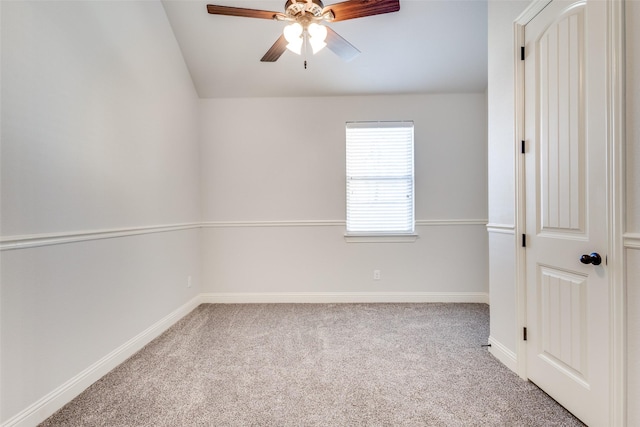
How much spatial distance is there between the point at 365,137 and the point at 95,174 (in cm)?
Answer: 263

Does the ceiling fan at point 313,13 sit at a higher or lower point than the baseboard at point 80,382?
higher

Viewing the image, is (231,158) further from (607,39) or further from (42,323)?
(607,39)

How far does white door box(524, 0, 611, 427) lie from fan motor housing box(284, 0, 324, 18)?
1.34 meters

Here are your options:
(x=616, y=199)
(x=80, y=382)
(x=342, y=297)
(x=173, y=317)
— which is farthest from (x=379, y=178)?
(x=80, y=382)

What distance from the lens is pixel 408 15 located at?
2.76 meters

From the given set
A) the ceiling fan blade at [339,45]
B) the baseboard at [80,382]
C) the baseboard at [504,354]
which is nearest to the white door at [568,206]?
the baseboard at [504,354]

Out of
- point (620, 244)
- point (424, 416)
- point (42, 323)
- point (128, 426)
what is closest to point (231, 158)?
point (42, 323)

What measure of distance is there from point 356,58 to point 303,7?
1.49 m

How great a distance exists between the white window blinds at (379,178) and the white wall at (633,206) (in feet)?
7.34

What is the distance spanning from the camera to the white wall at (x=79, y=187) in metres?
1.48

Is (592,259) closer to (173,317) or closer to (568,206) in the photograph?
(568,206)

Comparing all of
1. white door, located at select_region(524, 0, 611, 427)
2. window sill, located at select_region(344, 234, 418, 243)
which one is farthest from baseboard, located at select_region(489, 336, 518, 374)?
window sill, located at select_region(344, 234, 418, 243)

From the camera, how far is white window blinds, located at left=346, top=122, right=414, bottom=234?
350cm

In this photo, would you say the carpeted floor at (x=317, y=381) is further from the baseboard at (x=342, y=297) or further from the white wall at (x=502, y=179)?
the baseboard at (x=342, y=297)
